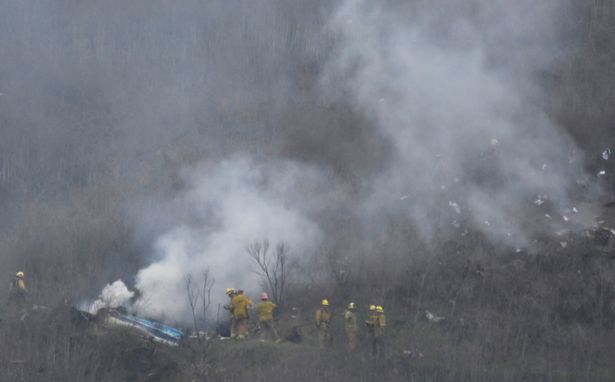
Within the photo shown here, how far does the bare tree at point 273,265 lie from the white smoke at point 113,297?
9.97 feet

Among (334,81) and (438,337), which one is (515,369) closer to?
(438,337)

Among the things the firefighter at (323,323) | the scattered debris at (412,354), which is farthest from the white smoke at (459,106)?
the firefighter at (323,323)

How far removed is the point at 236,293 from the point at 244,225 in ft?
14.3

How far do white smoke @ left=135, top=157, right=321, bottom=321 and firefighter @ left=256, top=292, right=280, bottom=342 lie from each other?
2.19m

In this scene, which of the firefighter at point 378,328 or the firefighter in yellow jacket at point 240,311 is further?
the firefighter in yellow jacket at point 240,311

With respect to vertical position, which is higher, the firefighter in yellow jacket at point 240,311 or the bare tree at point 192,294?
the bare tree at point 192,294

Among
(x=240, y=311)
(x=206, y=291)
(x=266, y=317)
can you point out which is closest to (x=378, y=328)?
(x=266, y=317)

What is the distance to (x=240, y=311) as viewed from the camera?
16.9 m

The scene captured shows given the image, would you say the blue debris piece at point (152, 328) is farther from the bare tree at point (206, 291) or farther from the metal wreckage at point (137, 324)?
the bare tree at point (206, 291)

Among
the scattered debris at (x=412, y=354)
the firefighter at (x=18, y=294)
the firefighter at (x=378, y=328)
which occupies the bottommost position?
the scattered debris at (x=412, y=354)

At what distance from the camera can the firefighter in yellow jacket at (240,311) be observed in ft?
55.1

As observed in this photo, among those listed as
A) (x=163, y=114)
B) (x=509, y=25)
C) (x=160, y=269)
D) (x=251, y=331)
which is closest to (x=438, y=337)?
(x=251, y=331)

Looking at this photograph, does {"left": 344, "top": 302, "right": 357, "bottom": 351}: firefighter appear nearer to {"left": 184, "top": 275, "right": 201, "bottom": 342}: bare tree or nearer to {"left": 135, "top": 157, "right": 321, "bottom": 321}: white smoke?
{"left": 184, "top": 275, "right": 201, "bottom": 342}: bare tree

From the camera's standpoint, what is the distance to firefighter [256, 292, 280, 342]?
1700 centimetres
